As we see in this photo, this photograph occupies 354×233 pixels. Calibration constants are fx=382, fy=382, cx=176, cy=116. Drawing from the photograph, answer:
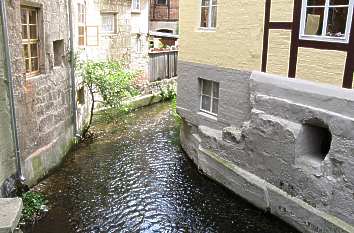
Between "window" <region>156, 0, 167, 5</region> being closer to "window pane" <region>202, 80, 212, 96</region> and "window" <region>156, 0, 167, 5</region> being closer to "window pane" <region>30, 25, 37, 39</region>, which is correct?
"window pane" <region>202, 80, 212, 96</region>

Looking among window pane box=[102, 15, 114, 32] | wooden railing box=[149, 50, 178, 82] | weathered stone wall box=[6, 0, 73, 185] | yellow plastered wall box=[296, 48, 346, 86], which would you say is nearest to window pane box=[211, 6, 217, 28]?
yellow plastered wall box=[296, 48, 346, 86]

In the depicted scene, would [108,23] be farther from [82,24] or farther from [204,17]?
[204,17]

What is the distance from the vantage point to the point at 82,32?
1520cm

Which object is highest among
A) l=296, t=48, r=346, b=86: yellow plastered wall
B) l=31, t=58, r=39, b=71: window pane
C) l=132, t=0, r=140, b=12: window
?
l=132, t=0, r=140, b=12: window

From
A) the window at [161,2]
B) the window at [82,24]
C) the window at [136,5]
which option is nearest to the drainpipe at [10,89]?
the window at [82,24]

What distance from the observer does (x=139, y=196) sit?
30.9ft

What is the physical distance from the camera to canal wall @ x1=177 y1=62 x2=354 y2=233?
7.01 meters

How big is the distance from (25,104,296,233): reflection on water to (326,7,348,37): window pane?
408 centimetres

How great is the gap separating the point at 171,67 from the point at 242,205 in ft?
46.0

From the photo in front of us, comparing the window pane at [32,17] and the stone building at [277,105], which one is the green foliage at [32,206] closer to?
the window pane at [32,17]

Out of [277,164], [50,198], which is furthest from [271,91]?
[50,198]

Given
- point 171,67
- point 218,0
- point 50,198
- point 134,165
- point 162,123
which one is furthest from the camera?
point 171,67

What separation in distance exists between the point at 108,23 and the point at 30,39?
31.1 ft

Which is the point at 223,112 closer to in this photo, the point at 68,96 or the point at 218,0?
the point at 218,0
